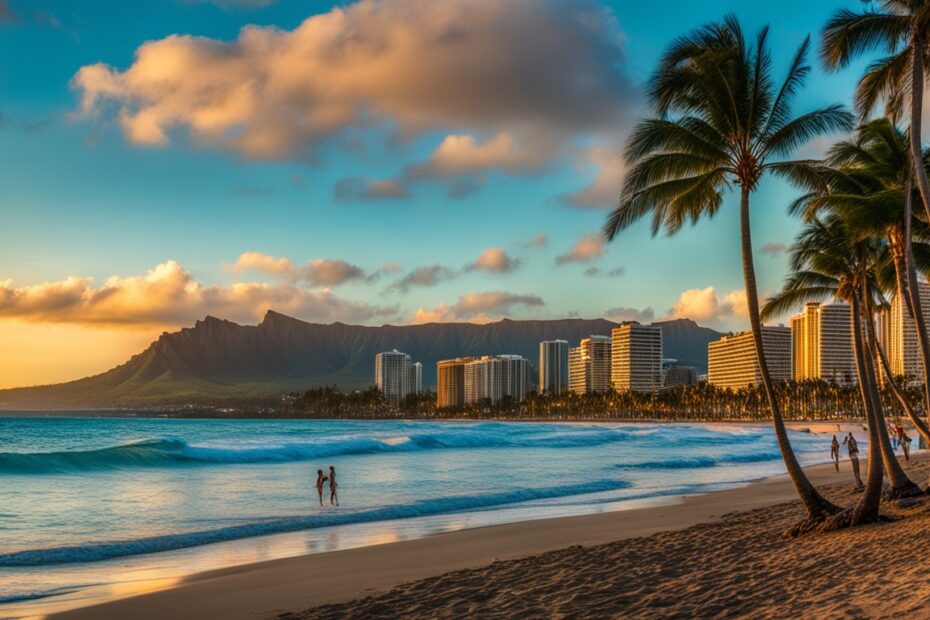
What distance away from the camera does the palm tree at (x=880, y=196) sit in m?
13.8

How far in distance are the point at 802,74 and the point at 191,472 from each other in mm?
32565

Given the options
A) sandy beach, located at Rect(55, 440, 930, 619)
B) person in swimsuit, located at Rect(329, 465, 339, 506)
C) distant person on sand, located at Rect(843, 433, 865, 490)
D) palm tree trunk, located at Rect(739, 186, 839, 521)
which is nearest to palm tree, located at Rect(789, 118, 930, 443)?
palm tree trunk, located at Rect(739, 186, 839, 521)

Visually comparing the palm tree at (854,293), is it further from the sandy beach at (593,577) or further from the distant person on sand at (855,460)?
the distant person on sand at (855,460)

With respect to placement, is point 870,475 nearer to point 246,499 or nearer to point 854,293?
point 854,293

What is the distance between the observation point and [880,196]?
13695 mm

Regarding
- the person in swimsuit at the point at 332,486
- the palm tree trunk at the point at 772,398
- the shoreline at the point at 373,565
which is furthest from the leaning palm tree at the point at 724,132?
the person in swimsuit at the point at 332,486

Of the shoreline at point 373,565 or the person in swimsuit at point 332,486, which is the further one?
the person in swimsuit at point 332,486

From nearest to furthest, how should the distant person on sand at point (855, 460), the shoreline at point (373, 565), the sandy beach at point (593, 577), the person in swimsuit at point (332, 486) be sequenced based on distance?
the sandy beach at point (593, 577) → the shoreline at point (373, 565) → the distant person on sand at point (855, 460) → the person in swimsuit at point (332, 486)

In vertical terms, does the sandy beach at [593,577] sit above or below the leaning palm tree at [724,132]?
below

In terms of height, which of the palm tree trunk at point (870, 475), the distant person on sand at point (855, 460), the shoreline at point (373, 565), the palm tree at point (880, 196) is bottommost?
the shoreline at point (373, 565)

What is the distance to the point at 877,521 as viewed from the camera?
41.4 ft

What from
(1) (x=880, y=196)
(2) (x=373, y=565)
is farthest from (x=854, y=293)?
(2) (x=373, y=565)

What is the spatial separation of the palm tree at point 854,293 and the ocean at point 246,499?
25.0 ft

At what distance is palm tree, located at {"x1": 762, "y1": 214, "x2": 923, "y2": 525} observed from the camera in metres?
13.1
